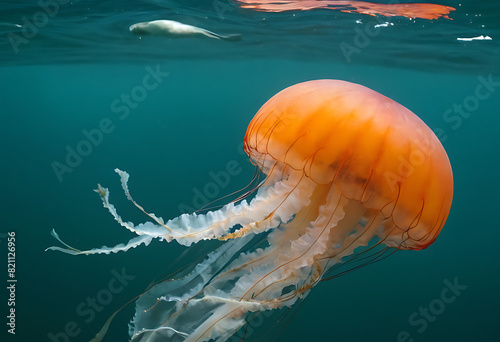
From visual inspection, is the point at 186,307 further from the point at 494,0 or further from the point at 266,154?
the point at 494,0

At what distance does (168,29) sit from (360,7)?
3260 mm

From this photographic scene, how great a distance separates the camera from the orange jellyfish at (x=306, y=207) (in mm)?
1747

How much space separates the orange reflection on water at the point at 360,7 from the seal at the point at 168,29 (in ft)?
5.32

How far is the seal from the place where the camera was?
6.59m

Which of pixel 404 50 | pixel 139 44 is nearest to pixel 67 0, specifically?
pixel 139 44

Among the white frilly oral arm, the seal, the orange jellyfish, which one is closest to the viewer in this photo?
the orange jellyfish

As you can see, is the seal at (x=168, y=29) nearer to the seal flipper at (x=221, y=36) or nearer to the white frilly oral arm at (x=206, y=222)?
the seal flipper at (x=221, y=36)

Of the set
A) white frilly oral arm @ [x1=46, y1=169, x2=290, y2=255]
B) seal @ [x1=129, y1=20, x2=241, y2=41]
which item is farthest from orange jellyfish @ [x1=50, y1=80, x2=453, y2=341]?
seal @ [x1=129, y1=20, x2=241, y2=41]

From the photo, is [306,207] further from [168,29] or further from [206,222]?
[168,29]

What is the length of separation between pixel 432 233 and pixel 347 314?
18.7 feet

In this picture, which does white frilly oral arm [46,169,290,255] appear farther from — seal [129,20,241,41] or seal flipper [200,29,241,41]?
seal flipper [200,29,241,41]

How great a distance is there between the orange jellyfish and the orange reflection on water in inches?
140

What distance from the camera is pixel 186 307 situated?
2.03 metres

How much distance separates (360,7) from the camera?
5.25 metres
